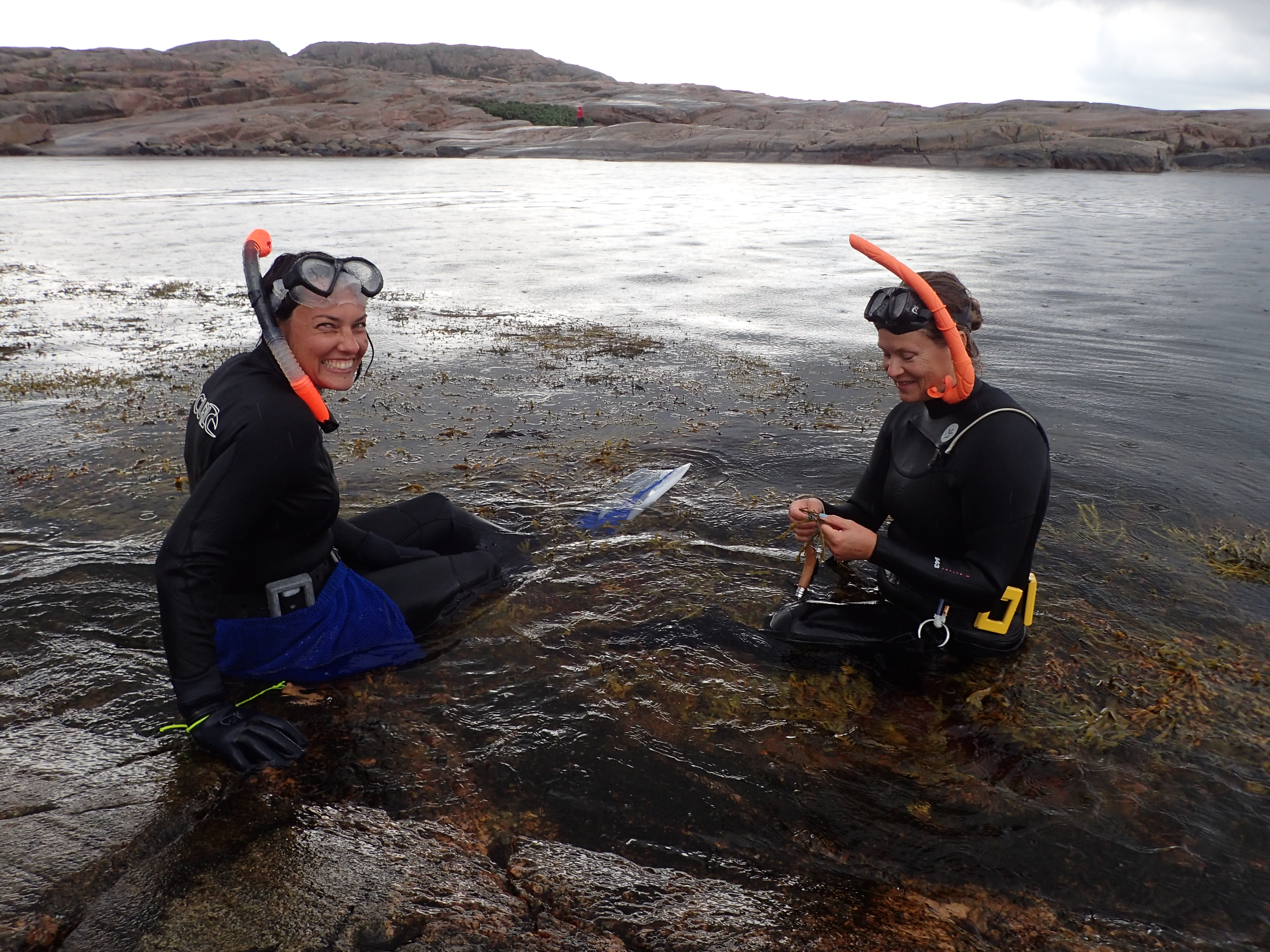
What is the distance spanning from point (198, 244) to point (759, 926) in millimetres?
16948

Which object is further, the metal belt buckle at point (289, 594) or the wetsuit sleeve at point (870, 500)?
the wetsuit sleeve at point (870, 500)

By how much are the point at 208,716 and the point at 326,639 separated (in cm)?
58

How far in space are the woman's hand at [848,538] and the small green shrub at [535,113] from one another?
2599 inches

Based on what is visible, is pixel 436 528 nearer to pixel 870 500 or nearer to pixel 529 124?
pixel 870 500

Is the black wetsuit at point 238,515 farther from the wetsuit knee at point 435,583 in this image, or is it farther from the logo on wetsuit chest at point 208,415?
the wetsuit knee at point 435,583

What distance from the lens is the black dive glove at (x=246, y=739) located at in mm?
3037

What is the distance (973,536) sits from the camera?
3.46 m

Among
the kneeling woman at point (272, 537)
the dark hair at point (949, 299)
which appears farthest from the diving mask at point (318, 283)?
the dark hair at point (949, 299)

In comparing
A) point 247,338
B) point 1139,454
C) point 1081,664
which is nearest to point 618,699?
point 1081,664

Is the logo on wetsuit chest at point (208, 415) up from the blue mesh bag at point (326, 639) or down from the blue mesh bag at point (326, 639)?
up

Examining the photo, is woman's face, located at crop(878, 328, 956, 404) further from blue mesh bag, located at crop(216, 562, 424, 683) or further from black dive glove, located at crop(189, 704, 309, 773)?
black dive glove, located at crop(189, 704, 309, 773)

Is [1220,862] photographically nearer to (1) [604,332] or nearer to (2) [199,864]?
(2) [199,864]

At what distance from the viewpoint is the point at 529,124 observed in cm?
6281

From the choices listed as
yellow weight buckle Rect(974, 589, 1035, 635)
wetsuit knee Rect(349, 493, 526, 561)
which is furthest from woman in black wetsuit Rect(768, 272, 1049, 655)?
wetsuit knee Rect(349, 493, 526, 561)
